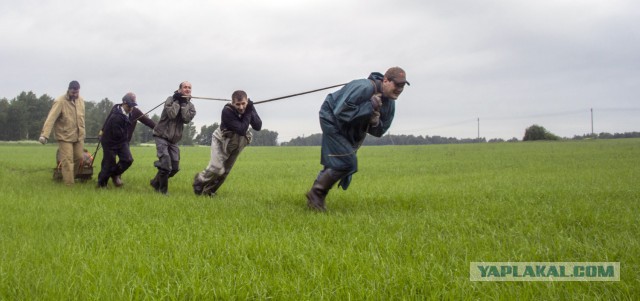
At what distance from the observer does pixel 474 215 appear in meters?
5.12

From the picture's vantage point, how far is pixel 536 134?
235ft

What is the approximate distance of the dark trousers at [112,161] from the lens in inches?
338

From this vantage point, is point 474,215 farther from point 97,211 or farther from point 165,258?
point 97,211

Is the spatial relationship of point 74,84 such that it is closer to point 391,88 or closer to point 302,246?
point 391,88

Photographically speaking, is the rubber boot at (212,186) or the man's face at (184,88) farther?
the man's face at (184,88)

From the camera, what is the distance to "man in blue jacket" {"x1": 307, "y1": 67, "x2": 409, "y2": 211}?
521cm

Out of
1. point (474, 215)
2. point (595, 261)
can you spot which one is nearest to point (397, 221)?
point (474, 215)

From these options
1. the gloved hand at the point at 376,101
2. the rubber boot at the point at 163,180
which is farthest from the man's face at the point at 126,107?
the gloved hand at the point at 376,101

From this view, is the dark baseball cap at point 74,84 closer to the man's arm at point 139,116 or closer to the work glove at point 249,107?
the man's arm at point 139,116

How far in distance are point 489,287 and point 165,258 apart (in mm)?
2358

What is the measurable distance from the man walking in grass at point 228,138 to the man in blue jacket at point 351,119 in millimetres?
1643

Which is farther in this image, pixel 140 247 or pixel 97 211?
pixel 97 211

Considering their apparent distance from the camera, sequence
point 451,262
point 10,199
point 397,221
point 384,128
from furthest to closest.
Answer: point 10,199
point 384,128
point 397,221
point 451,262

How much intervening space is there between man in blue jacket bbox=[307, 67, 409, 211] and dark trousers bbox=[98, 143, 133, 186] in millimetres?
4837
